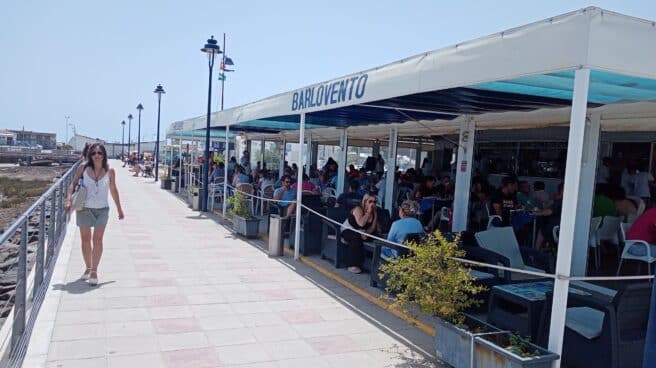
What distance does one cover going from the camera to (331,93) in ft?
21.5

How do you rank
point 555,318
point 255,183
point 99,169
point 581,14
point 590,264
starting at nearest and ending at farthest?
point 581,14, point 555,318, point 99,169, point 590,264, point 255,183

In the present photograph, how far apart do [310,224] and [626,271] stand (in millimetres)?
4377

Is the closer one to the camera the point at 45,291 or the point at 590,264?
the point at 45,291

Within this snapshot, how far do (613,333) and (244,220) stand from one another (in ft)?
22.8

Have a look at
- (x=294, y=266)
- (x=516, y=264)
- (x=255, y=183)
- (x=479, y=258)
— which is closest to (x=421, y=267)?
(x=479, y=258)

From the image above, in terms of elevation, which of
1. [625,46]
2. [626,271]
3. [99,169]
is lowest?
[626,271]

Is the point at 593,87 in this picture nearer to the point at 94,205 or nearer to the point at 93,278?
the point at 94,205

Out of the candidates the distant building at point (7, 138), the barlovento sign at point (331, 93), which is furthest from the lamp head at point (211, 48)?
the distant building at point (7, 138)

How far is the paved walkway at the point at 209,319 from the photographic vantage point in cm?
411

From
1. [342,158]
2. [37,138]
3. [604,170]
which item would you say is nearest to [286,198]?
[342,158]

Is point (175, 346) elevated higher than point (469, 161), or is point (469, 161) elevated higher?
point (469, 161)

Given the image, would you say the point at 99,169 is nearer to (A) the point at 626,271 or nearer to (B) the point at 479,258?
(B) the point at 479,258

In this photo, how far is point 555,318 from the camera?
337 centimetres

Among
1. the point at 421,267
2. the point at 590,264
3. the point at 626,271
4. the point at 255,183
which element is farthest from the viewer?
the point at 255,183
